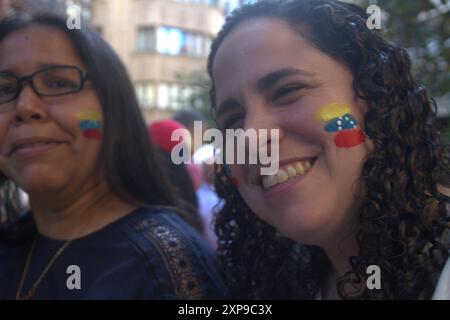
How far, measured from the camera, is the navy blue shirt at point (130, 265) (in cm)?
135

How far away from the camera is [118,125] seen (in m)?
1.65

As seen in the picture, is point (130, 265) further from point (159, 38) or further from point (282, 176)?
point (159, 38)

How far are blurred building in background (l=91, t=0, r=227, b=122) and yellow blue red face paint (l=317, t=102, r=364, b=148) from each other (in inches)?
601

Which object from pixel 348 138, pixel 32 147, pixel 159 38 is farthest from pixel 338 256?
pixel 159 38

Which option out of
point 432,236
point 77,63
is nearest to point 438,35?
point 432,236

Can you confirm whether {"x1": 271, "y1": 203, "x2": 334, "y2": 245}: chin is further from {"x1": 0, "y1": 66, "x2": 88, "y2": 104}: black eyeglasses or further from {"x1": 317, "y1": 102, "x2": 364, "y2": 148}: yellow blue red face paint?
{"x1": 0, "y1": 66, "x2": 88, "y2": 104}: black eyeglasses

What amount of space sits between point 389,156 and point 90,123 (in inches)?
37.9

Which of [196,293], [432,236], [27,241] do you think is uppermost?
[432,236]

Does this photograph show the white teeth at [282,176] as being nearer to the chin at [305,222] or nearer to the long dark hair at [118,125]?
the chin at [305,222]

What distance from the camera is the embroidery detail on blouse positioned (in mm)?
1362

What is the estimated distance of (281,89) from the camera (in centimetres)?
111

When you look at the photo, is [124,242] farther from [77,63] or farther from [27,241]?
[77,63]

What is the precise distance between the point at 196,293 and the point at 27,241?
0.68 m

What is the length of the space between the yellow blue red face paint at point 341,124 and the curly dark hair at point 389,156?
0.12 ft
